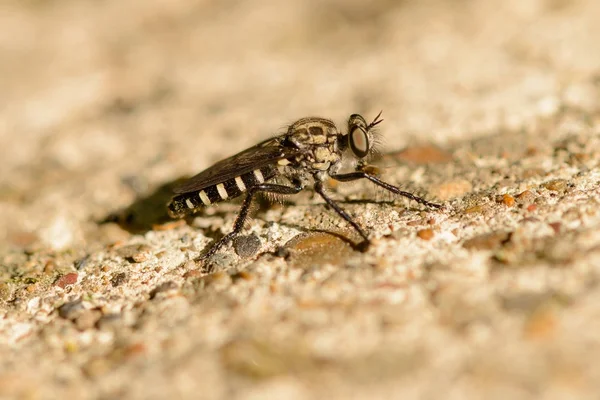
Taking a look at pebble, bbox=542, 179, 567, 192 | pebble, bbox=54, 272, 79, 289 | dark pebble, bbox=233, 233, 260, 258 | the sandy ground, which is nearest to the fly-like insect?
the sandy ground

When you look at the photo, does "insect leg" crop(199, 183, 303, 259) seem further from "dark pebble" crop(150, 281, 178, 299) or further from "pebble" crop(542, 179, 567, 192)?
"pebble" crop(542, 179, 567, 192)

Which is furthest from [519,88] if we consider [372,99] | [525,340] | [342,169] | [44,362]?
[44,362]

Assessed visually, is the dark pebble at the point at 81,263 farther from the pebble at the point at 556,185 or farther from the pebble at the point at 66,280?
the pebble at the point at 556,185

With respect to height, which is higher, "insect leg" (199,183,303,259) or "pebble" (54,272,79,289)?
"insect leg" (199,183,303,259)

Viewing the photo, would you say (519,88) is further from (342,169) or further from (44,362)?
(44,362)

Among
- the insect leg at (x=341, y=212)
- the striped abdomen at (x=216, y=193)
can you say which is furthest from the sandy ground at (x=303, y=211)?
the striped abdomen at (x=216, y=193)

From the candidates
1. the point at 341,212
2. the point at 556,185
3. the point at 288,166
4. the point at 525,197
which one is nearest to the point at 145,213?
the point at 288,166

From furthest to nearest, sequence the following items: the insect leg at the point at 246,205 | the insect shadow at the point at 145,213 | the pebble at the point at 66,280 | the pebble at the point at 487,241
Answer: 1. the insect shadow at the point at 145,213
2. the insect leg at the point at 246,205
3. the pebble at the point at 66,280
4. the pebble at the point at 487,241

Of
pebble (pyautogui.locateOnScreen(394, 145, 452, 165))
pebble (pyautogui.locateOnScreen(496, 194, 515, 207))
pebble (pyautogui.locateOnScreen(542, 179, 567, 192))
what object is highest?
pebble (pyautogui.locateOnScreen(394, 145, 452, 165))
